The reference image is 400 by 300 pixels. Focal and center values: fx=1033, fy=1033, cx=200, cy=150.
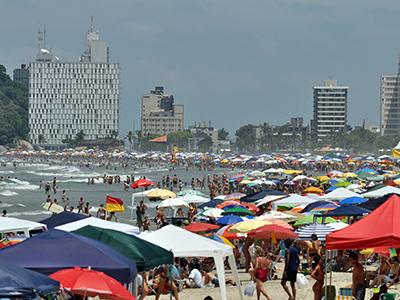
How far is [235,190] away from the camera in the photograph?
6150 cm

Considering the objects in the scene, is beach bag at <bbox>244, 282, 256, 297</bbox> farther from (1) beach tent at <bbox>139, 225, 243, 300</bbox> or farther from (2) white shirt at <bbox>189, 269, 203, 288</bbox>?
(1) beach tent at <bbox>139, 225, 243, 300</bbox>

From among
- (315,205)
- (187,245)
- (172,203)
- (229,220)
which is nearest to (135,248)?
(187,245)

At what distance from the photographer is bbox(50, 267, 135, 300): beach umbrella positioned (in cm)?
1070

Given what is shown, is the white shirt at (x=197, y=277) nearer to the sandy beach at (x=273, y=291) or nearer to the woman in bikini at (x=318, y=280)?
the sandy beach at (x=273, y=291)

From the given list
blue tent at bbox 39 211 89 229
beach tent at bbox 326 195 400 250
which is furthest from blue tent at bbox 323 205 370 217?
beach tent at bbox 326 195 400 250

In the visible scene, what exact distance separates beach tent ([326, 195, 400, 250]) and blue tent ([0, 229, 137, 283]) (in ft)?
9.51

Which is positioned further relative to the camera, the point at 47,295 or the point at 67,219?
the point at 67,219

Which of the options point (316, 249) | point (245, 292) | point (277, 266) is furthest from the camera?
point (277, 266)

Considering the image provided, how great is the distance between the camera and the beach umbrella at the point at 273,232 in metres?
21.4

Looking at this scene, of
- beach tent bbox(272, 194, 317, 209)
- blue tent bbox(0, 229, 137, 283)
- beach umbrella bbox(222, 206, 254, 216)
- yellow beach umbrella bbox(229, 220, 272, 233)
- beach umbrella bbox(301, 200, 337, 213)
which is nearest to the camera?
blue tent bbox(0, 229, 137, 283)

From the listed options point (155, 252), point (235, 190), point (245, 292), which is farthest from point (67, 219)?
point (235, 190)

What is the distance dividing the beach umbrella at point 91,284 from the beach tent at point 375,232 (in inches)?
141

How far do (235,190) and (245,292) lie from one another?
43.3 m

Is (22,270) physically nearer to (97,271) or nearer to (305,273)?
(97,271)
